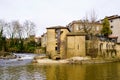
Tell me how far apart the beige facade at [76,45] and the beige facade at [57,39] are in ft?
5.46

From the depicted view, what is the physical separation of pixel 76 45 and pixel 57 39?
4734 mm

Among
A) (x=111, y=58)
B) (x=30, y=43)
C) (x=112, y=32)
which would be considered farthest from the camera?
(x=30, y=43)

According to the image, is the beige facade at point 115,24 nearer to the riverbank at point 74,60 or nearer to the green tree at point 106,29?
the green tree at point 106,29

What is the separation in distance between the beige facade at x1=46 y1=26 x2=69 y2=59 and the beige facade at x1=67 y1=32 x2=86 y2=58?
5.46ft

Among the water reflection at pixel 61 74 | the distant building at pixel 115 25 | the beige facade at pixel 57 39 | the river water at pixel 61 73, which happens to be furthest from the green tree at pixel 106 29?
the water reflection at pixel 61 74

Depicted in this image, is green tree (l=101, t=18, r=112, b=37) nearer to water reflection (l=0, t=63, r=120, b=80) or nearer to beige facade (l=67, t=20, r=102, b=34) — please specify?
beige facade (l=67, t=20, r=102, b=34)

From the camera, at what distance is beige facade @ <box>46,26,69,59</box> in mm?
57156

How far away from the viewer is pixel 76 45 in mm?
55781

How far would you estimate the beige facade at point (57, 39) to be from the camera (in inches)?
2250

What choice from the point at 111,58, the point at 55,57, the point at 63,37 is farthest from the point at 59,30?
the point at 111,58

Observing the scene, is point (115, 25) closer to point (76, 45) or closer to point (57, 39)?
point (76, 45)

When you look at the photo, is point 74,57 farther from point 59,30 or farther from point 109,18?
point 109,18

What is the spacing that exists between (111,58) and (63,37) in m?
11.8

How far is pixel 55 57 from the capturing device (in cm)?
5509
